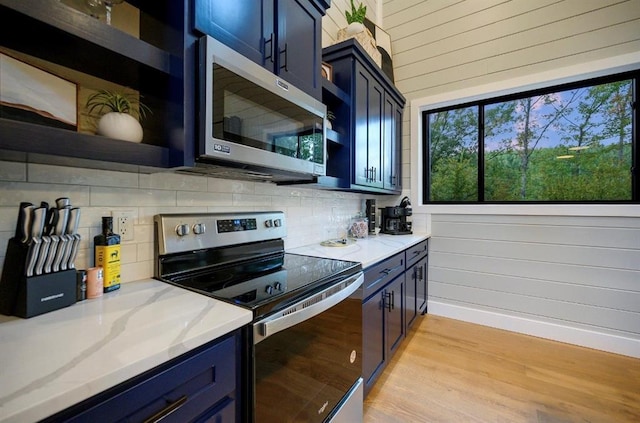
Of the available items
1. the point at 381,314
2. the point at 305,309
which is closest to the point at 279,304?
the point at 305,309

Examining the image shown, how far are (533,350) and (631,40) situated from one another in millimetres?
2626

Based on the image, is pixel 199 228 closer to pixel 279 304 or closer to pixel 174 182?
pixel 174 182

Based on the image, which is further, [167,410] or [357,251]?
[357,251]

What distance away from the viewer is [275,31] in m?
1.27

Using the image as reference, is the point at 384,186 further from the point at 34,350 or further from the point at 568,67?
the point at 34,350

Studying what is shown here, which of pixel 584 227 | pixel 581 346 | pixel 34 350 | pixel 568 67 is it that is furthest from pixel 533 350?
pixel 34 350

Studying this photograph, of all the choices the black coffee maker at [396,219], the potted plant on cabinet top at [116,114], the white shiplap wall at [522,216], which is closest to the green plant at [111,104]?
the potted plant on cabinet top at [116,114]

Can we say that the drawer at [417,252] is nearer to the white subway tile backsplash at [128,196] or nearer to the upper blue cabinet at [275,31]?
the white subway tile backsplash at [128,196]

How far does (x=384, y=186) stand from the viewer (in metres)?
2.55

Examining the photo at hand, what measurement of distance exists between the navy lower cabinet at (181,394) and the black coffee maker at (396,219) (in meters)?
2.36

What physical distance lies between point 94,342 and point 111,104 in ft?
2.57

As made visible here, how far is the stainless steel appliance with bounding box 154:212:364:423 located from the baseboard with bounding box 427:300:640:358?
1.85m

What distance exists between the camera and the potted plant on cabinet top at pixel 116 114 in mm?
903

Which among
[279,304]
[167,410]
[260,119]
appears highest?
[260,119]
